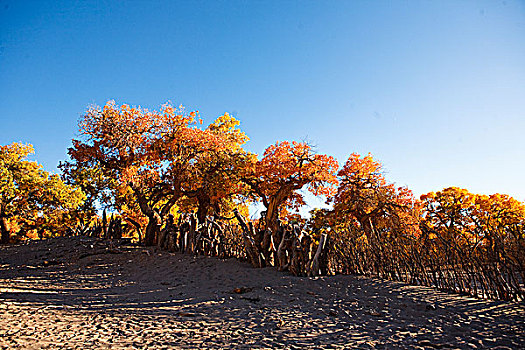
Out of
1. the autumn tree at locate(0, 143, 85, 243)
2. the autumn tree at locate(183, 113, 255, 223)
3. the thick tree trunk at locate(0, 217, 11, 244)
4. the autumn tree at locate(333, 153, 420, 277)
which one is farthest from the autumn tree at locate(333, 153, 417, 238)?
the thick tree trunk at locate(0, 217, 11, 244)

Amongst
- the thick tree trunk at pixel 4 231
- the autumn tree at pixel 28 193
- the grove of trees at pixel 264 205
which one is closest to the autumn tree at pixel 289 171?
the grove of trees at pixel 264 205

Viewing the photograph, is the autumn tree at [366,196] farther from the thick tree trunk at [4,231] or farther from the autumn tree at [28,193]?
the thick tree trunk at [4,231]

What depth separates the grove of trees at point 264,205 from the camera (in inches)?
190

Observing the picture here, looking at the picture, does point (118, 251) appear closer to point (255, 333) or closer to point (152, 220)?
point (152, 220)

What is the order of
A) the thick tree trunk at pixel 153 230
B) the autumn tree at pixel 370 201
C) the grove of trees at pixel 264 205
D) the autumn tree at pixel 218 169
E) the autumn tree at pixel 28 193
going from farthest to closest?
the autumn tree at pixel 28 193, the autumn tree at pixel 370 201, the thick tree trunk at pixel 153 230, the autumn tree at pixel 218 169, the grove of trees at pixel 264 205

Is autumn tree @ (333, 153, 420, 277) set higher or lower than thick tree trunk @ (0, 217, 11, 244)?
higher

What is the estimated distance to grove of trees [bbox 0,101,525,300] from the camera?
4.82 meters

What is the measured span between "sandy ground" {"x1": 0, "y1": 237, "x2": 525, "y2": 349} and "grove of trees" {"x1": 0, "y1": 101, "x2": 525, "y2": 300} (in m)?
0.56

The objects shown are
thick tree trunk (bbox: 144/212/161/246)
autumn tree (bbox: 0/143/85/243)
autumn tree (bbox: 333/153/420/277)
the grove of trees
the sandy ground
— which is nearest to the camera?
the sandy ground

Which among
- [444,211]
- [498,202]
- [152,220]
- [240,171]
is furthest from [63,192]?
[498,202]

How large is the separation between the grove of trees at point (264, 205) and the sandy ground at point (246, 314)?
1.83ft

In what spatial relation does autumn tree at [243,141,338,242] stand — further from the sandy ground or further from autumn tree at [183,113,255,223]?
the sandy ground

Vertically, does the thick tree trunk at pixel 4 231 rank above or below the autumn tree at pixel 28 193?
below

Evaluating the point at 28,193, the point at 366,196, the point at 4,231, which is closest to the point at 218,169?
the point at 366,196
